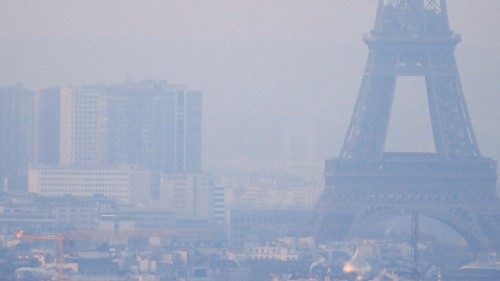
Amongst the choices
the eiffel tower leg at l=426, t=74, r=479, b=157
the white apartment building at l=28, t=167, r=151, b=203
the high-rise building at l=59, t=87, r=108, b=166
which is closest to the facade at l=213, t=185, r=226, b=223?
the white apartment building at l=28, t=167, r=151, b=203

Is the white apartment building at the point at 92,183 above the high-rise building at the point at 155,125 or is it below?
below

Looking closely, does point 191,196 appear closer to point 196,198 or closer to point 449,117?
point 196,198

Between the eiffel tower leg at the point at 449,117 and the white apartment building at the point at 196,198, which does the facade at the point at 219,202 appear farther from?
the eiffel tower leg at the point at 449,117

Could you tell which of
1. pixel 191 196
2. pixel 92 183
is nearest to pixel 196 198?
pixel 191 196

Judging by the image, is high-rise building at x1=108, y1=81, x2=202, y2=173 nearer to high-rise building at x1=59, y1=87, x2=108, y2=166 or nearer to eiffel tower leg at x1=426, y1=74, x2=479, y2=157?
high-rise building at x1=59, y1=87, x2=108, y2=166

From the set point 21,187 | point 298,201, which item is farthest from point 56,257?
point 21,187

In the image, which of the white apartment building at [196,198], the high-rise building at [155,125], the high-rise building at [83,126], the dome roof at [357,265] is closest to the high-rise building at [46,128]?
the high-rise building at [83,126]

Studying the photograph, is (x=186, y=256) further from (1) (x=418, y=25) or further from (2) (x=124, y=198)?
(2) (x=124, y=198)
